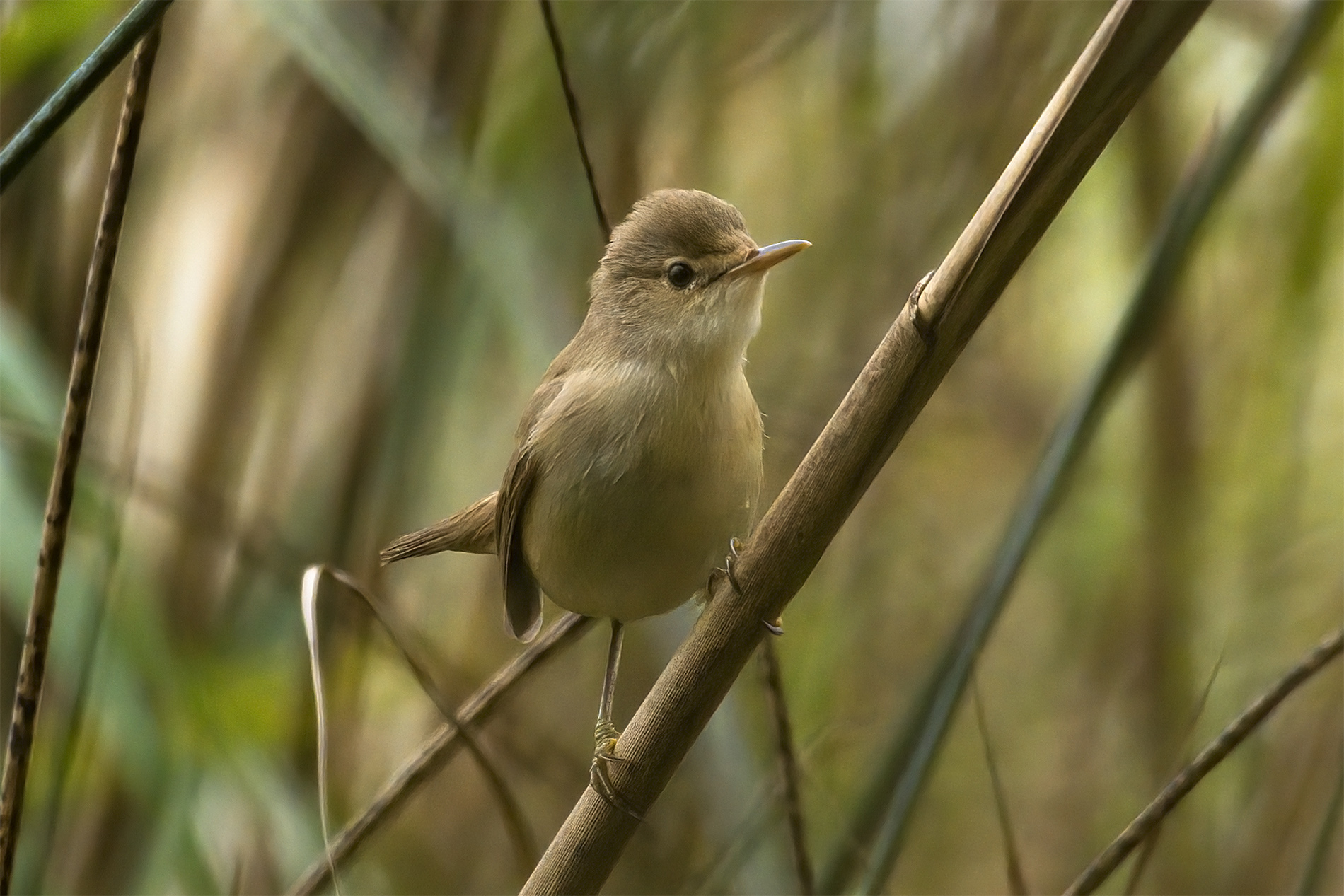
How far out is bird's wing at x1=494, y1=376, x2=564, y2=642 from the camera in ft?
6.75

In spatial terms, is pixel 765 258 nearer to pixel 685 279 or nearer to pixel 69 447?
pixel 685 279

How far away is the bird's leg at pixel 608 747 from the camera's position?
1190 mm

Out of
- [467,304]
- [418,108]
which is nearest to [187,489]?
[467,304]

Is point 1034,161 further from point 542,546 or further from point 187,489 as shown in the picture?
point 187,489

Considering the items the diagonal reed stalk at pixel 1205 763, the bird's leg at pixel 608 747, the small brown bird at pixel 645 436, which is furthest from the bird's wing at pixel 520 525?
the diagonal reed stalk at pixel 1205 763

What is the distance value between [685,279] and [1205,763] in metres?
1.17

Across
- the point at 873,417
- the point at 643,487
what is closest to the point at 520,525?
the point at 643,487

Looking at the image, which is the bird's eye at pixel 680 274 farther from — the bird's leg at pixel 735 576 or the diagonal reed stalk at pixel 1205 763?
the diagonal reed stalk at pixel 1205 763

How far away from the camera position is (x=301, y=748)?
89.6 inches

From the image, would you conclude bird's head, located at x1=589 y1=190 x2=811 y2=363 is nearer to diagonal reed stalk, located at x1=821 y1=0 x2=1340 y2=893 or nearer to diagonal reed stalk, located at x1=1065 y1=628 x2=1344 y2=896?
diagonal reed stalk, located at x1=821 y1=0 x2=1340 y2=893

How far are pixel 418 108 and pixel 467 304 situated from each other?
1.08ft

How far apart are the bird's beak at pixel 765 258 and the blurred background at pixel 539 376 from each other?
0.29 meters

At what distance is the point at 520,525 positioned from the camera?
83.8 inches

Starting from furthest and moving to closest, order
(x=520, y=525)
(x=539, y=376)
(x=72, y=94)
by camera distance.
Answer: (x=520, y=525) → (x=539, y=376) → (x=72, y=94)
